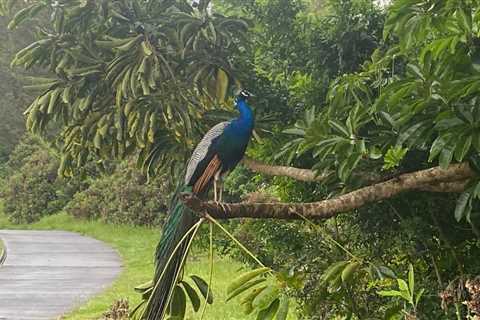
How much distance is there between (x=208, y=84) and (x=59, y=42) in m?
1.05

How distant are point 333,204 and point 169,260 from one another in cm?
82

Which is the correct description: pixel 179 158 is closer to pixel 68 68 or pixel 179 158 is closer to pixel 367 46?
pixel 68 68

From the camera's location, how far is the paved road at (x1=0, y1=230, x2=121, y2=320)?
10.5 m

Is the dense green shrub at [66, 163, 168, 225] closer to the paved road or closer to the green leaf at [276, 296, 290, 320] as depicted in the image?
the paved road

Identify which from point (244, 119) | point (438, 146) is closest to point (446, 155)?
point (438, 146)

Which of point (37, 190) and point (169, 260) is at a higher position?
point (169, 260)

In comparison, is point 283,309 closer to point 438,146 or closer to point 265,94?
point 438,146

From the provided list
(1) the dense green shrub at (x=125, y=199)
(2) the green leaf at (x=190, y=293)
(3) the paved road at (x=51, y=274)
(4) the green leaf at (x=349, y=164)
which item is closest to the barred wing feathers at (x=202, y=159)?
(2) the green leaf at (x=190, y=293)

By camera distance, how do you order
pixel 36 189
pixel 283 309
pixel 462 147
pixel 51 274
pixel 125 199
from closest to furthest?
pixel 283 309, pixel 462 147, pixel 51 274, pixel 125 199, pixel 36 189

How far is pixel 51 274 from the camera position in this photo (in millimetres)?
14000

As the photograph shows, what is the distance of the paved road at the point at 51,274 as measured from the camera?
34.4 feet

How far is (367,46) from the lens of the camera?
529cm

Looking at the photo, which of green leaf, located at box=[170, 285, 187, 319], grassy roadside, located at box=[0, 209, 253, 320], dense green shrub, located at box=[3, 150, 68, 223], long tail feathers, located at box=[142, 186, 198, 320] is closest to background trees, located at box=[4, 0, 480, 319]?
long tail feathers, located at box=[142, 186, 198, 320]

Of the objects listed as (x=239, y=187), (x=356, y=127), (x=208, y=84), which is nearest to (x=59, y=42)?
(x=208, y=84)
